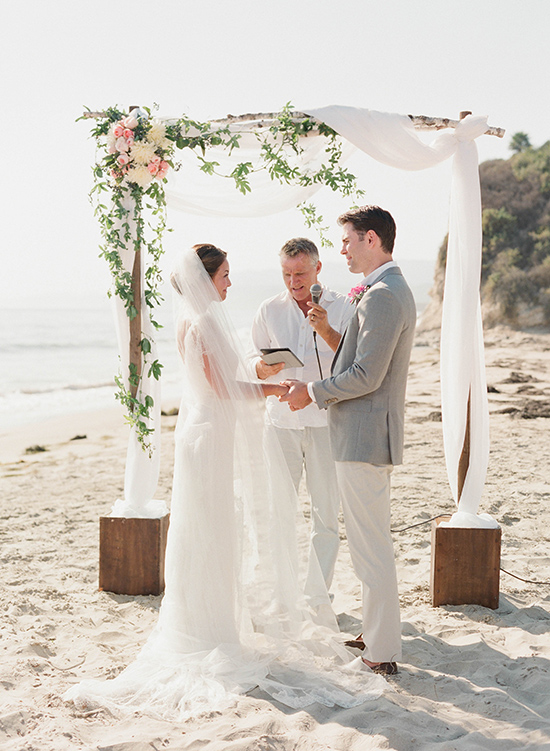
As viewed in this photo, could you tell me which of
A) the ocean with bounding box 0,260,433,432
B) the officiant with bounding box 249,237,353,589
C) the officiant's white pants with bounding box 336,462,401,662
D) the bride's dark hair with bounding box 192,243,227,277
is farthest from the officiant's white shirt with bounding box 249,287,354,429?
the ocean with bounding box 0,260,433,432

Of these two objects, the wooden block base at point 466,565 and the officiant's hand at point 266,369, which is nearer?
the officiant's hand at point 266,369

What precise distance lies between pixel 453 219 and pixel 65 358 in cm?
2521

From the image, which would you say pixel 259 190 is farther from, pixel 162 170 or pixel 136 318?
pixel 136 318

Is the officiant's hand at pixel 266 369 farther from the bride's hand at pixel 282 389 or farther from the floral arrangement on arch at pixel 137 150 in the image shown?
the floral arrangement on arch at pixel 137 150

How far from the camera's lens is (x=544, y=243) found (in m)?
23.3

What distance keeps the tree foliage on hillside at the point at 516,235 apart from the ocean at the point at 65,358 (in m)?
7.97

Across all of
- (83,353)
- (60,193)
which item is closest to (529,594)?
(83,353)

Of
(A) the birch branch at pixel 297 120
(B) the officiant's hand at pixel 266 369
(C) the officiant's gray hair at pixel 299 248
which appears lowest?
(B) the officiant's hand at pixel 266 369

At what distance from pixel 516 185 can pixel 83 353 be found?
1754 centimetres

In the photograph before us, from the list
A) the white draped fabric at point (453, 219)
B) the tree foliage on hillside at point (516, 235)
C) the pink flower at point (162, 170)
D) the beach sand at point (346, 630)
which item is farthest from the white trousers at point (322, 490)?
the tree foliage on hillside at point (516, 235)

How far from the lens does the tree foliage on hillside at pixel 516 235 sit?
21.4 metres

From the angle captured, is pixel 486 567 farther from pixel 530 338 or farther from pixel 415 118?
pixel 530 338

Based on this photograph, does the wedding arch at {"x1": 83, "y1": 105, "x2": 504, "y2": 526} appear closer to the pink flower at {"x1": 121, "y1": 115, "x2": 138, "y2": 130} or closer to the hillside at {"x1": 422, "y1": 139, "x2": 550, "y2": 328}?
the pink flower at {"x1": 121, "y1": 115, "x2": 138, "y2": 130}

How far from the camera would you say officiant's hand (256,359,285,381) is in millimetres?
3959
